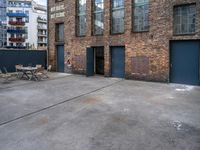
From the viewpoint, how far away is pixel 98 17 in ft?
48.1

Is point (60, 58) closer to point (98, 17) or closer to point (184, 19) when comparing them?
point (98, 17)

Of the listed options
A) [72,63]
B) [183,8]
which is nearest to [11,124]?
[183,8]

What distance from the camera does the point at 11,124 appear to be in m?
Result: 5.11

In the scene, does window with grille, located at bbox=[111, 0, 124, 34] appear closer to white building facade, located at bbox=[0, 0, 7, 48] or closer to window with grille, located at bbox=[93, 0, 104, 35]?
window with grille, located at bbox=[93, 0, 104, 35]

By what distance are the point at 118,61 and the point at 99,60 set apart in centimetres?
199

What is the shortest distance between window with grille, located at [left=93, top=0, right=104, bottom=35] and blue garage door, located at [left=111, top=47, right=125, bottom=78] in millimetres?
1811

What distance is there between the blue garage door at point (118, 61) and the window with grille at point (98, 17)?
1.81 meters

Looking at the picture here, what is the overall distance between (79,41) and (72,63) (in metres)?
1.89

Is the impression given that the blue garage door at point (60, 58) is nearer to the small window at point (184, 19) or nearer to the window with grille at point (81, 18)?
the window with grille at point (81, 18)

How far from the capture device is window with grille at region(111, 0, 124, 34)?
1342 cm

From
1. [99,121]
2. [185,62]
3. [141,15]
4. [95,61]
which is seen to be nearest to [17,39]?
[95,61]

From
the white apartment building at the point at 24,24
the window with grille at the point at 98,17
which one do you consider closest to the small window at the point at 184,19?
the window with grille at the point at 98,17

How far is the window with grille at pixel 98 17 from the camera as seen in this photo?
47.2ft

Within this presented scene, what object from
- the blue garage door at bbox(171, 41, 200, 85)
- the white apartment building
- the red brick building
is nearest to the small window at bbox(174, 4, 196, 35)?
the red brick building
